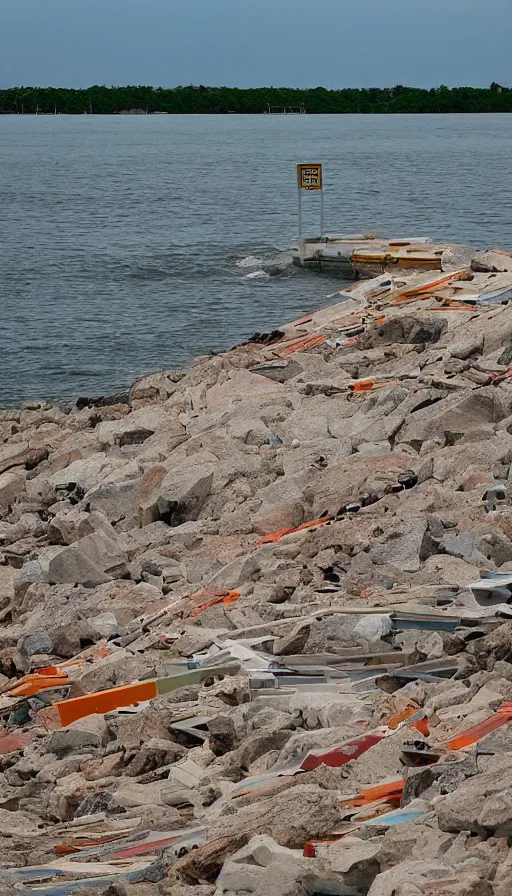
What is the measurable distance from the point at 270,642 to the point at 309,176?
28.4 m

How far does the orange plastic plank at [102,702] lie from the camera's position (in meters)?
8.27

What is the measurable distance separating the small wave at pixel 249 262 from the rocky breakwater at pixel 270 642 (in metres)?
22.0

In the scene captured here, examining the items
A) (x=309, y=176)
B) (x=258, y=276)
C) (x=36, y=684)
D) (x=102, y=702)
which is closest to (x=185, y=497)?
(x=36, y=684)

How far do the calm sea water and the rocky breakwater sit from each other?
924 cm

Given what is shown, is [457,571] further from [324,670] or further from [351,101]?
[351,101]

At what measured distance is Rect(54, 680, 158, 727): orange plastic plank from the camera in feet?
27.1

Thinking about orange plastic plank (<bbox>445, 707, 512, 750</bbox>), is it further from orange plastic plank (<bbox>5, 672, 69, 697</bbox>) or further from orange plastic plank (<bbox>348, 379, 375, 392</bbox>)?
orange plastic plank (<bbox>348, 379, 375, 392</bbox>)

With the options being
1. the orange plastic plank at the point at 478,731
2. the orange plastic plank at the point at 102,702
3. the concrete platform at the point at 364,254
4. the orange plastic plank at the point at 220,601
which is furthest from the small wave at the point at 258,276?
the orange plastic plank at the point at 478,731

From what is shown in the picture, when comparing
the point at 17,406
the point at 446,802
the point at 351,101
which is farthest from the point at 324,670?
the point at 351,101

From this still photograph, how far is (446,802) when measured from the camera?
199 inches

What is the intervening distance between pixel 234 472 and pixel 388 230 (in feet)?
114

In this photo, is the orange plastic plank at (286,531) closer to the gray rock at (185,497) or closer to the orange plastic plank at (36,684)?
the gray rock at (185,497)

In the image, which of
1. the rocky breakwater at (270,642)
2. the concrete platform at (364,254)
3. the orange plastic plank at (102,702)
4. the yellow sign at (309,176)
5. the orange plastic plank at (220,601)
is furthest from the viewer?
the yellow sign at (309,176)

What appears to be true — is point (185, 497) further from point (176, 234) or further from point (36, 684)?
point (176, 234)
